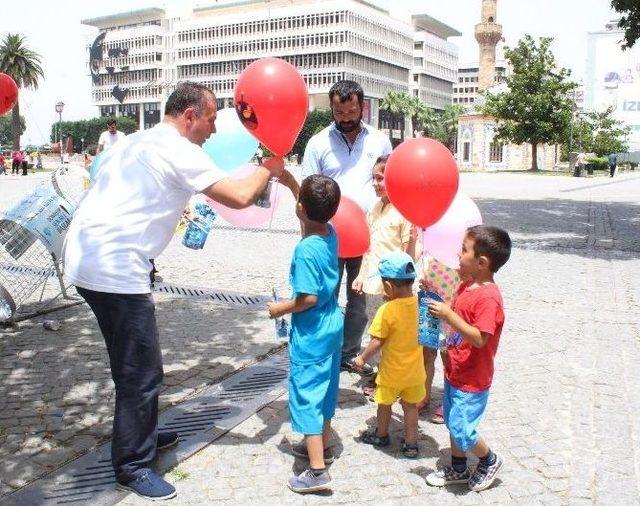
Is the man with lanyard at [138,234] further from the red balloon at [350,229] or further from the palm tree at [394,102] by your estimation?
the palm tree at [394,102]

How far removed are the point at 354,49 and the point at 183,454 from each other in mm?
102419

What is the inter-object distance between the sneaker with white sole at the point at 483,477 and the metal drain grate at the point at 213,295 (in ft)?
13.4

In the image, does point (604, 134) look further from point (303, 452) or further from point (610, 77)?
point (303, 452)

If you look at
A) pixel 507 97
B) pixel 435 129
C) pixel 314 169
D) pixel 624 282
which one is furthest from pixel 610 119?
pixel 314 169

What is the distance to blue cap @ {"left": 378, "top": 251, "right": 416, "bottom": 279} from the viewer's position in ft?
11.6

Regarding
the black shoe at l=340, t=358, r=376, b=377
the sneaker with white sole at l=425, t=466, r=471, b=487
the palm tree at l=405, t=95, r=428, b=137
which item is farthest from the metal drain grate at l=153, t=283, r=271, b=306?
the palm tree at l=405, t=95, r=428, b=137

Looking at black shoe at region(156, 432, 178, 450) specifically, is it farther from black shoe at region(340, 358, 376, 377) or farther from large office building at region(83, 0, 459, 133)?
large office building at region(83, 0, 459, 133)

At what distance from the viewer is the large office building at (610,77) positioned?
75250mm

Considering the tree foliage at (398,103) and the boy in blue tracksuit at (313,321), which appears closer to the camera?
the boy in blue tracksuit at (313,321)

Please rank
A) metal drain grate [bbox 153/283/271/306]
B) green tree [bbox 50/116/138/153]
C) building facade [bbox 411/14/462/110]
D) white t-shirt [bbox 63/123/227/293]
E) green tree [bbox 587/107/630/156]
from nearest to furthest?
1. white t-shirt [bbox 63/123/227/293]
2. metal drain grate [bbox 153/283/271/306]
3. green tree [bbox 587/107/630/156]
4. green tree [bbox 50/116/138/153]
5. building facade [bbox 411/14/462/110]

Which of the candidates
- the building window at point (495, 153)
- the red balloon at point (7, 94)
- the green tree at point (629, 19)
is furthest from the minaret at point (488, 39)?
the red balloon at point (7, 94)

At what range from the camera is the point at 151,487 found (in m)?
3.19

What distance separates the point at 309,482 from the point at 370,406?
3.99 feet

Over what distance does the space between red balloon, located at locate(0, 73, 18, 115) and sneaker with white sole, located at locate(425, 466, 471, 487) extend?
611 cm
